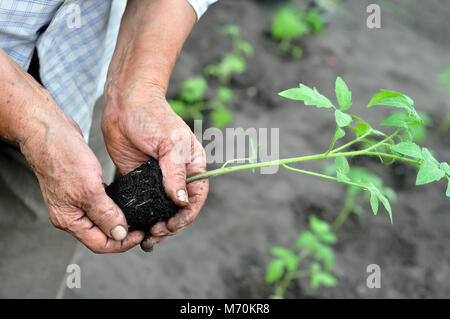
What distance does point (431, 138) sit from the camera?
4320mm

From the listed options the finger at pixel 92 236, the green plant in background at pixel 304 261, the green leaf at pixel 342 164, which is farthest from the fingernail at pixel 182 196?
the green plant in background at pixel 304 261

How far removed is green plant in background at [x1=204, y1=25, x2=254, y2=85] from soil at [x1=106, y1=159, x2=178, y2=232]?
267 centimetres

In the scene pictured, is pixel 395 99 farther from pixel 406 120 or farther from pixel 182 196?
pixel 182 196

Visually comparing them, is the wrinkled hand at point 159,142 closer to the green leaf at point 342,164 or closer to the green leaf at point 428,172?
the green leaf at point 342,164

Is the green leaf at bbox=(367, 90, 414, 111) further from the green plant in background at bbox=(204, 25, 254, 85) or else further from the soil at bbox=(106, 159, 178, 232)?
the green plant in background at bbox=(204, 25, 254, 85)

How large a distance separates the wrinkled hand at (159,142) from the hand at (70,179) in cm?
17

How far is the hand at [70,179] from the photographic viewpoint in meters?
1.26

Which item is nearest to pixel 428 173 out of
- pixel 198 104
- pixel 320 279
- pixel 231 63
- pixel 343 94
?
pixel 343 94

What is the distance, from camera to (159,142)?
1443mm

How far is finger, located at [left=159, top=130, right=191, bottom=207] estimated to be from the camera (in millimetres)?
1379

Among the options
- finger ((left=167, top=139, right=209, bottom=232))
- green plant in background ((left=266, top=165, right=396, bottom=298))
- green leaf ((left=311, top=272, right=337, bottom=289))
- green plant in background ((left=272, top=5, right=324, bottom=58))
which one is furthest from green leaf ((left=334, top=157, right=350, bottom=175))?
green plant in background ((left=272, top=5, right=324, bottom=58))

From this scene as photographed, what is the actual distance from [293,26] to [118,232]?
396 cm
